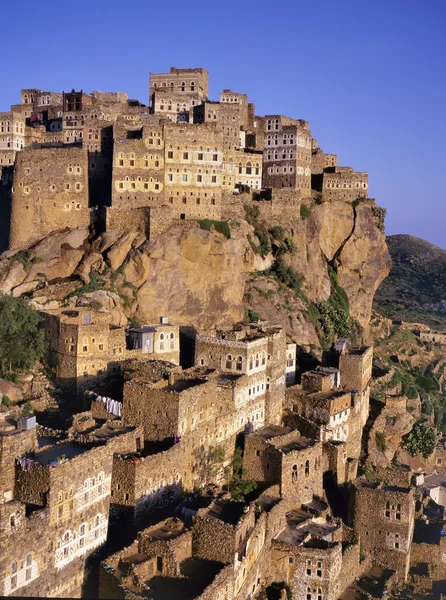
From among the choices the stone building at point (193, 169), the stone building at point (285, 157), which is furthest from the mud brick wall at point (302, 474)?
the stone building at point (285, 157)

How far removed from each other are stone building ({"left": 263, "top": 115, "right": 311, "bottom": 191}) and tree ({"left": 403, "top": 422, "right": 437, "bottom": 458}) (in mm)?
36157

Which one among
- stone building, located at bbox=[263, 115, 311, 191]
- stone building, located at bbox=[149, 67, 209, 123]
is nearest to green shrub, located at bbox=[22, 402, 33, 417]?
stone building, located at bbox=[263, 115, 311, 191]

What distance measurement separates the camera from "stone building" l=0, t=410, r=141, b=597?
90.8ft

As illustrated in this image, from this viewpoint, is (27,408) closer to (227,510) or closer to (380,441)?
(227,510)

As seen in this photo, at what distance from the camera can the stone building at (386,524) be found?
43.7m

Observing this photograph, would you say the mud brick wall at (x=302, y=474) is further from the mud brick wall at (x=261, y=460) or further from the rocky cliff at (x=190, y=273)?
the rocky cliff at (x=190, y=273)

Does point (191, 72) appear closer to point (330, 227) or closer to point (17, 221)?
point (330, 227)

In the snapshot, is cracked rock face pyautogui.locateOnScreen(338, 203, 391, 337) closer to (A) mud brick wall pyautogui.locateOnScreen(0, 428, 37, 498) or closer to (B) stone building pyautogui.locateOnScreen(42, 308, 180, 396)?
(B) stone building pyautogui.locateOnScreen(42, 308, 180, 396)

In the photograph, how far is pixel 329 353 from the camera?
62.2 metres

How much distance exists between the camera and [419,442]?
6456 cm

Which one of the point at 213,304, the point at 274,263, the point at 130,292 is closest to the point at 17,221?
the point at 130,292

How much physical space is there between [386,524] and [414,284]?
126 metres

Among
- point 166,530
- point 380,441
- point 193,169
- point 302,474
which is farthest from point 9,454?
point 193,169

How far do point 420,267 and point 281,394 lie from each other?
424ft
